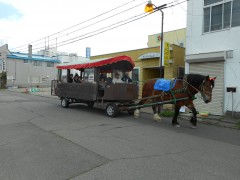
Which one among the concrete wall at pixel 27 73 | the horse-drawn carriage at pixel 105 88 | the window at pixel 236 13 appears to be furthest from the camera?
the concrete wall at pixel 27 73

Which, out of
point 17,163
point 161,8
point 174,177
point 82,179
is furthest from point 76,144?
point 161,8

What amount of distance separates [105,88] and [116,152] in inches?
213

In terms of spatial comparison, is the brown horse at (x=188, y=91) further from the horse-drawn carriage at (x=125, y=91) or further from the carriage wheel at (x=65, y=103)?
the carriage wheel at (x=65, y=103)

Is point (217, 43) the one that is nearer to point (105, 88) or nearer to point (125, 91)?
point (125, 91)

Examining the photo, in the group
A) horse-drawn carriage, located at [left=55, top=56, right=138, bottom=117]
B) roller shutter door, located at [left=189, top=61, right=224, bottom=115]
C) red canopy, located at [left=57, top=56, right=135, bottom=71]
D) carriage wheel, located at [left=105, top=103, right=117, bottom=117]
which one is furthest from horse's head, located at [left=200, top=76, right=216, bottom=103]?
red canopy, located at [left=57, top=56, right=135, bottom=71]

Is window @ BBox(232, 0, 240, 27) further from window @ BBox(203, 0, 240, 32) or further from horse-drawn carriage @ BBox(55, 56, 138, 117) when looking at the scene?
horse-drawn carriage @ BBox(55, 56, 138, 117)

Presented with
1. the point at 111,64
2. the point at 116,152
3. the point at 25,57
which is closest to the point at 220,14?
the point at 111,64

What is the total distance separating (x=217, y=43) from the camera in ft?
35.9

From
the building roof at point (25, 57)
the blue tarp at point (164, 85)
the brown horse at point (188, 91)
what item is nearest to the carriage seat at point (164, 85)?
the blue tarp at point (164, 85)

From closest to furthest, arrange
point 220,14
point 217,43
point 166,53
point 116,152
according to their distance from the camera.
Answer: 1. point 116,152
2. point 217,43
3. point 220,14
4. point 166,53

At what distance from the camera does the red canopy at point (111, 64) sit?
33.6 ft

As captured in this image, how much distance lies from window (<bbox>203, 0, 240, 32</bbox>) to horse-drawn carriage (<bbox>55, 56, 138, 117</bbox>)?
457cm

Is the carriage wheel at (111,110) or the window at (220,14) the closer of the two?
the carriage wheel at (111,110)

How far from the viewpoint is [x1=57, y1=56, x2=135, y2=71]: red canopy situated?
10.2 metres
